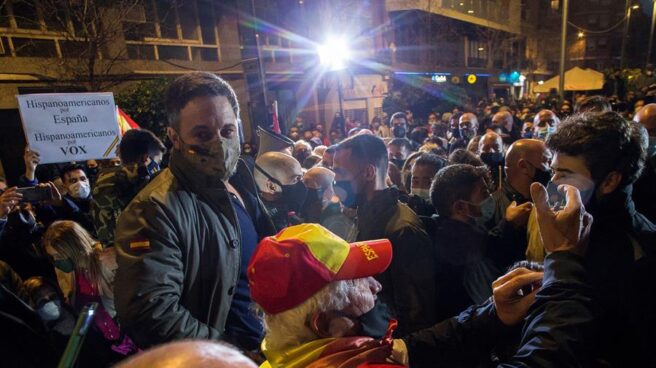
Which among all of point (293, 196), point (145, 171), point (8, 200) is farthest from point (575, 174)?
point (8, 200)

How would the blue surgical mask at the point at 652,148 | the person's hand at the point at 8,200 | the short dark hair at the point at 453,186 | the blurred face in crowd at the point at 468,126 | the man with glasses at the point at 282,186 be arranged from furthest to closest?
1. the blurred face in crowd at the point at 468,126
2. the man with glasses at the point at 282,186
3. the blue surgical mask at the point at 652,148
4. the person's hand at the point at 8,200
5. the short dark hair at the point at 453,186

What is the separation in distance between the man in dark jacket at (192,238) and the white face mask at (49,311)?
147 centimetres

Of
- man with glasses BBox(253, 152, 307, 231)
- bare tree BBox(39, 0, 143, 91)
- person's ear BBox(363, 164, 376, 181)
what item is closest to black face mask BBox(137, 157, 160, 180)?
man with glasses BBox(253, 152, 307, 231)

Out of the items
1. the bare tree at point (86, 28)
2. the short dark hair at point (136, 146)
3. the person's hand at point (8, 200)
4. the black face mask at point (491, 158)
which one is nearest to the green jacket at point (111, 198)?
the short dark hair at point (136, 146)

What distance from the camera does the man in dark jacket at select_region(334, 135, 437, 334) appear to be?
220 cm

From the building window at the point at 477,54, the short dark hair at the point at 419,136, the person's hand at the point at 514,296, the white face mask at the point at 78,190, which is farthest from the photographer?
the building window at the point at 477,54

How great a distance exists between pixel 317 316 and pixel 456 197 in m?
1.54

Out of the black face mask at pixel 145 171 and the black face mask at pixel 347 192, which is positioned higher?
the black face mask at pixel 145 171

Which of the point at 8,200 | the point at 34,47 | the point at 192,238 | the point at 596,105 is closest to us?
the point at 192,238

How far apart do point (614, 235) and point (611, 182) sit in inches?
10.9

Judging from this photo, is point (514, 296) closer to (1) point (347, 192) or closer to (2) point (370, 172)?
(2) point (370, 172)

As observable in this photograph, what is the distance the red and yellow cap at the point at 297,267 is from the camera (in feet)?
4.27

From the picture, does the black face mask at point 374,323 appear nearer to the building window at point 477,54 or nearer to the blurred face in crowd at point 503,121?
the blurred face in crowd at point 503,121

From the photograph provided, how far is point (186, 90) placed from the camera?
196 cm
